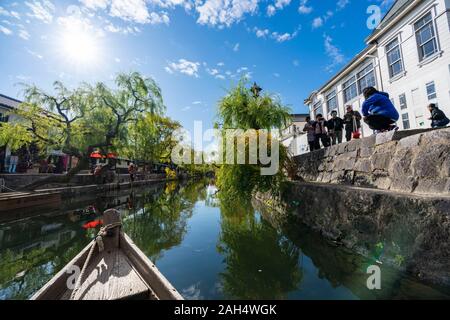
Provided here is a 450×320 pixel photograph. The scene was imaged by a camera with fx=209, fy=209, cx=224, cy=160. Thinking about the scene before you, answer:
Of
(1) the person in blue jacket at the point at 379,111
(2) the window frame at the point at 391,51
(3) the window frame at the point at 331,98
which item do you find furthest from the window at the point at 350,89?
(1) the person in blue jacket at the point at 379,111

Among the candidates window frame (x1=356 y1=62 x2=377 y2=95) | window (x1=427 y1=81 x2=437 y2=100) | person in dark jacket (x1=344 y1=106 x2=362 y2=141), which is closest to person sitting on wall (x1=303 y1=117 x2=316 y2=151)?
person in dark jacket (x1=344 y1=106 x2=362 y2=141)

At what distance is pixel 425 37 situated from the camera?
8930 millimetres

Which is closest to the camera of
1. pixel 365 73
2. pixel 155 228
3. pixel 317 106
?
pixel 155 228

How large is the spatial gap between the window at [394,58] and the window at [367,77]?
1.04 m

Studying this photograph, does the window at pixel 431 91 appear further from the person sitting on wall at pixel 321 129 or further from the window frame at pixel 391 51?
the person sitting on wall at pixel 321 129

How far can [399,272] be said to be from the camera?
320 cm

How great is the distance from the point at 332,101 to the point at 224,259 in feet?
50.8

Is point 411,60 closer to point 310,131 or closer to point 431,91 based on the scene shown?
point 431,91

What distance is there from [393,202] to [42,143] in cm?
1689

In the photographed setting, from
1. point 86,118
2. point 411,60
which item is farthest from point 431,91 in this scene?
point 86,118

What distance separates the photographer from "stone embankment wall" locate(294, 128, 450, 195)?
3434 millimetres

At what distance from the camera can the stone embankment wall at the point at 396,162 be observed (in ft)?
11.3
